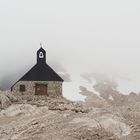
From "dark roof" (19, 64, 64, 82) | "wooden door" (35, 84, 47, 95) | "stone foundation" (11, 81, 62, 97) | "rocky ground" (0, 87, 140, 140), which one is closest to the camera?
"rocky ground" (0, 87, 140, 140)

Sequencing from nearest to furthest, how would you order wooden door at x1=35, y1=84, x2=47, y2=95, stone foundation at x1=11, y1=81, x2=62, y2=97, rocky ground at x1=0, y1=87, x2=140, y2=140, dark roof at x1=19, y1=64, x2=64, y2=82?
rocky ground at x1=0, y1=87, x2=140, y2=140
wooden door at x1=35, y1=84, x2=47, y2=95
stone foundation at x1=11, y1=81, x2=62, y2=97
dark roof at x1=19, y1=64, x2=64, y2=82

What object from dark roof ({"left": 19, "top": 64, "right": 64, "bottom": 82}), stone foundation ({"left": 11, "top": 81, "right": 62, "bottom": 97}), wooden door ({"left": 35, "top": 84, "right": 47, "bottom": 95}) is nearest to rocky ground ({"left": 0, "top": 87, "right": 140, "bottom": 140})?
wooden door ({"left": 35, "top": 84, "right": 47, "bottom": 95})

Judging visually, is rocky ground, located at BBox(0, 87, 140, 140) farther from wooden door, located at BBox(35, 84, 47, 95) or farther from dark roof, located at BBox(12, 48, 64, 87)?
dark roof, located at BBox(12, 48, 64, 87)

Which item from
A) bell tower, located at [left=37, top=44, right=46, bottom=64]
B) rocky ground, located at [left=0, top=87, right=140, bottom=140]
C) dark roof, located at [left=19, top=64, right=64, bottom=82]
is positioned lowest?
rocky ground, located at [left=0, top=87, right=140, bottom=140]

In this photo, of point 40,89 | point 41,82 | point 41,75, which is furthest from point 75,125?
point 41,75

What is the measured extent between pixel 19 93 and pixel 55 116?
28.0 m

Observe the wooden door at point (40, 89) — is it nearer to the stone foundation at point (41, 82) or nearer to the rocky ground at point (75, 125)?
the stone foundation at point (41, 82)

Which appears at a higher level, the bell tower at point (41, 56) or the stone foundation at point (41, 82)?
the bell tower at point (41, 56)

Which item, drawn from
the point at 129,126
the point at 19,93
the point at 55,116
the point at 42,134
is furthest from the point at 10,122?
the point at 19,93

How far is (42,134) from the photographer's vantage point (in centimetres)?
3027

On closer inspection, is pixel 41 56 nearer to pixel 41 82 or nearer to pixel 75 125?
pixel 41 82

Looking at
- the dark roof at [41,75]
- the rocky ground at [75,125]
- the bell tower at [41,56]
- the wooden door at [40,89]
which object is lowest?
the rocky ground at [75,125]

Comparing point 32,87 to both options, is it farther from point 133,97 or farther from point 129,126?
point 129,126

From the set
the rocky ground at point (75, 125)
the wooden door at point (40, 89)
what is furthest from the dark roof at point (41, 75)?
the rocky ground at point (75, 125)
